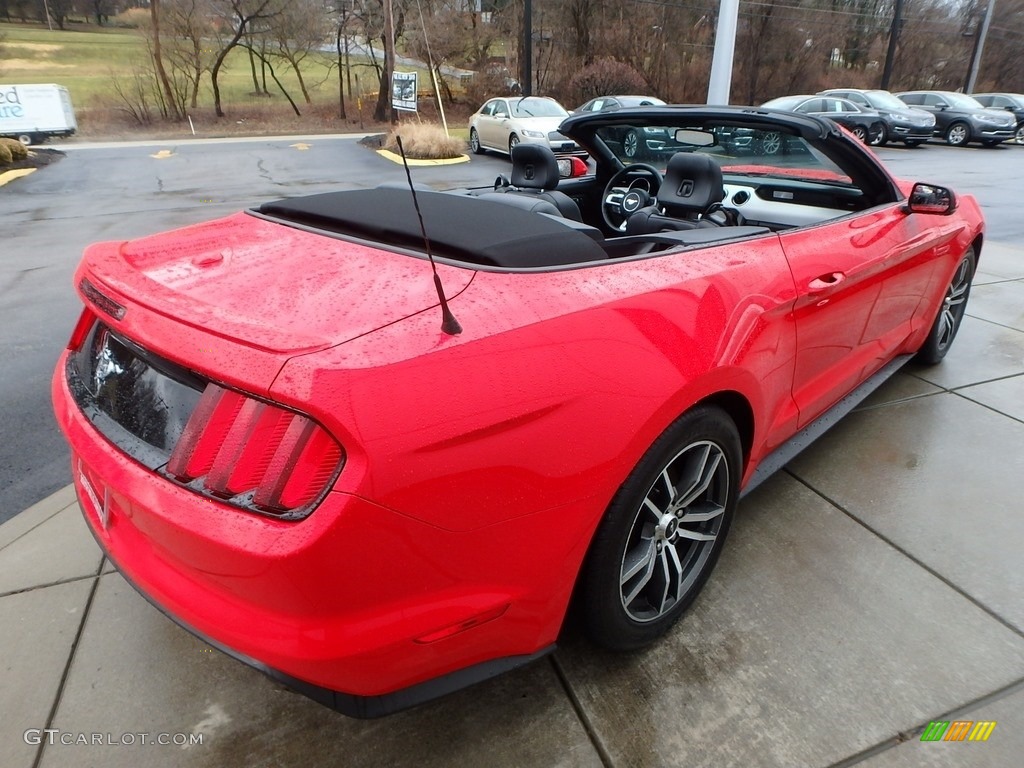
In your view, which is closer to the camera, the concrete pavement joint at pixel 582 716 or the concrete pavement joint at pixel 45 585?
the concrete pavement joint at pixel 582 716

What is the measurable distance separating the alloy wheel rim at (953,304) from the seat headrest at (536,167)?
2.31 m

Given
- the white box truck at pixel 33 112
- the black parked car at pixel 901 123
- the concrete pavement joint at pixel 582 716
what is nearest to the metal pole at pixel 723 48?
the black parked car at pixel 901 123

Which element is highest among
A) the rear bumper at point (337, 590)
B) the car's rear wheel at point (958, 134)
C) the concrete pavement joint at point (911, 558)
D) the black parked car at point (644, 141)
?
the black parked car at point (644, 141)

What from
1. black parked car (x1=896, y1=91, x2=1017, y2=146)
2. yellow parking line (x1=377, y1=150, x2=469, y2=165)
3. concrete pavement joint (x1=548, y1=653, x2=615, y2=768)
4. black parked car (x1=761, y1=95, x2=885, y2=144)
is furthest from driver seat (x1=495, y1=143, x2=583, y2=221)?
black parked car (x1=896, y1=91, x2=1017, y2=146)

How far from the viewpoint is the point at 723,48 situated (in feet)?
47.2

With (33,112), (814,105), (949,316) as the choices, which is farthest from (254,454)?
(33,112)

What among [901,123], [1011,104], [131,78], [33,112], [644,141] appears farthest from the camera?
[131,78]

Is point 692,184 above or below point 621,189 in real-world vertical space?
above

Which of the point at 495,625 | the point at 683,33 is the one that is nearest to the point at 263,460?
the point at 495,625

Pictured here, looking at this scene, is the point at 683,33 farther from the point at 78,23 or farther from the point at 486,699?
the point at 78,23

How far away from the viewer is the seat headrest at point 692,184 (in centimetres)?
305

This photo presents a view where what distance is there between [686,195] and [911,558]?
5.84 ft

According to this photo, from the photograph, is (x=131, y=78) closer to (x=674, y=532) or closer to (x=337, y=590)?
(x=674, y=532)

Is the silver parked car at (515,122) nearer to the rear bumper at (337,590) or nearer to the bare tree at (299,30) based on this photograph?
the rear bumper at (337,590)
